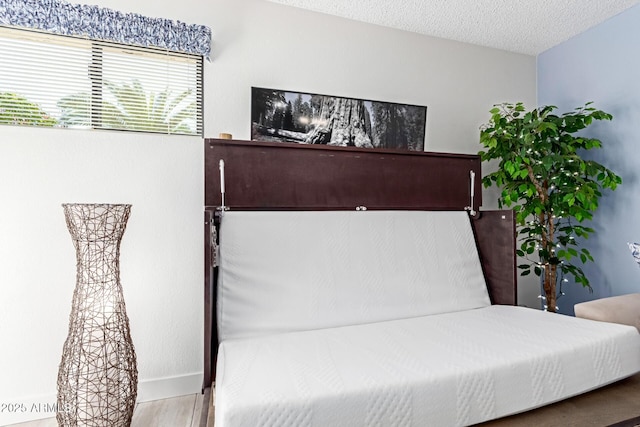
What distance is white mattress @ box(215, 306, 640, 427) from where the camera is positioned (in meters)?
0.91

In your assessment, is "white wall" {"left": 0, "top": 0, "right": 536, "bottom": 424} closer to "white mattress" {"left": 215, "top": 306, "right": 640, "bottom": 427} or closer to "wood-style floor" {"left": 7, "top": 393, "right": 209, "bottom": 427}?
"wood-style floor" {"left": 7, "top": 393, "right": 209, "bottom": 427}

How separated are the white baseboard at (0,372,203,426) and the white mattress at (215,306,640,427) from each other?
0.91 meters

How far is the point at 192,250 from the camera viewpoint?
2.04m

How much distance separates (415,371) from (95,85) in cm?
216

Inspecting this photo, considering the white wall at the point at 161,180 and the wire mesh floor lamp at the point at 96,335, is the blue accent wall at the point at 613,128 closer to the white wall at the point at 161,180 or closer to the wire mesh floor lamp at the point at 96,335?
the white wall at the point at 161,180

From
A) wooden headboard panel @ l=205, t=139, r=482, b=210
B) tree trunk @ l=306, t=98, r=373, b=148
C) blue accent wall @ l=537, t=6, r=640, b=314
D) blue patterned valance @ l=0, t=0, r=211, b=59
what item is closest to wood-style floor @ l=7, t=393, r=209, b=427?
wooden headboard panel @ l=205, t=139, r=482, b=210

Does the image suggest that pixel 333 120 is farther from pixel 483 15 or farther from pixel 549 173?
pixel 549 173

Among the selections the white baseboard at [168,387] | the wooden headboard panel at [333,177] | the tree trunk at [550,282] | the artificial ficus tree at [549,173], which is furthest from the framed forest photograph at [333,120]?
the white baseboard at [168,387]

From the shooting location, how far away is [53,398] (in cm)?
178

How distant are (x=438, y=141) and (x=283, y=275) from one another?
5.65 feet

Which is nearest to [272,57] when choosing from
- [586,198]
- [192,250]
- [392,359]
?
[192,250]

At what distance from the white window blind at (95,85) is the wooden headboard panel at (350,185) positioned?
0.65m

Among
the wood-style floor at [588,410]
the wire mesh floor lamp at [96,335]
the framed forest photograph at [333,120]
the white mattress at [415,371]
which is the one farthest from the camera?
the framed forest photograph at [333,120]

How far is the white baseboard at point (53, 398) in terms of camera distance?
1.71 meters
